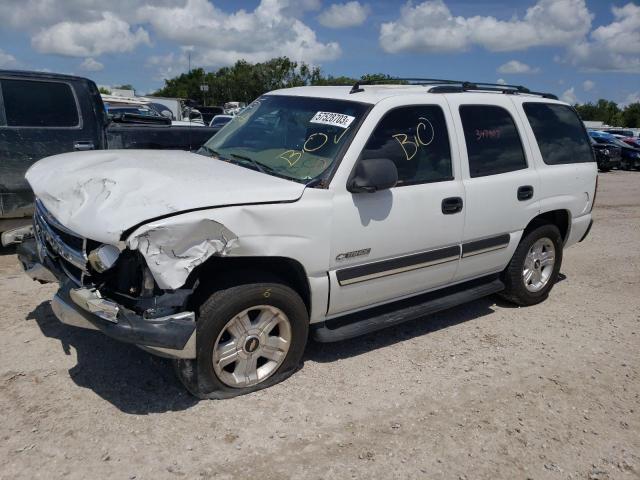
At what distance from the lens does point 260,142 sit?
171 inches

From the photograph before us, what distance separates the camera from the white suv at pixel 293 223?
3.17 meters

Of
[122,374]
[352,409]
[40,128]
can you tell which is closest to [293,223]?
[352,409]

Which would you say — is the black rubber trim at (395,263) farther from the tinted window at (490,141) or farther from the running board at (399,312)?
the tinted window at (490,141)

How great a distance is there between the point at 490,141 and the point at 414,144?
35.2 inches

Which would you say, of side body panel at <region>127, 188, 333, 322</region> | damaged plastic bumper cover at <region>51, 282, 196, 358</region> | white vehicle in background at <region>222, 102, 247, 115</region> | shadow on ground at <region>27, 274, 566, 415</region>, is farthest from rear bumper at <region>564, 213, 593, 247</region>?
white vehicle in background at <region>222, 102, 247, 115</region>

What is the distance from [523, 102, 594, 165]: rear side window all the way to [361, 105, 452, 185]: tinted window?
4.26ft

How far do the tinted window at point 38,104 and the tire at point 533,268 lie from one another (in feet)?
15.9

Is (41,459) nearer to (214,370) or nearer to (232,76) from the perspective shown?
(214,370)

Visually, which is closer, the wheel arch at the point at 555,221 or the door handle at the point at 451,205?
the door handle at the point at 451,205

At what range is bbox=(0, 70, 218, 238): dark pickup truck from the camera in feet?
20.1

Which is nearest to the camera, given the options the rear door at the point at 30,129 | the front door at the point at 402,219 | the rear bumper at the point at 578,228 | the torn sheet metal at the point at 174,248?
the torn sheet metal at the point at 174,248

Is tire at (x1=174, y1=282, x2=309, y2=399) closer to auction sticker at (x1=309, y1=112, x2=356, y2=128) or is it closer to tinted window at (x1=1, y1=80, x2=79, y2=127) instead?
auction sticker at (x1=309, y1=112, x2=356, y2=128)

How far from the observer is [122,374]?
3.86m

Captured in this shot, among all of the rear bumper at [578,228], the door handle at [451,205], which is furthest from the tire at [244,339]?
the rear bumper at [578,228]
